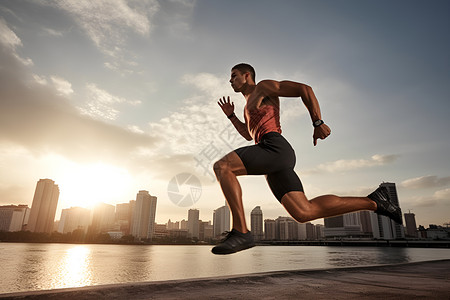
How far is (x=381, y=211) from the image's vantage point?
3139 mm

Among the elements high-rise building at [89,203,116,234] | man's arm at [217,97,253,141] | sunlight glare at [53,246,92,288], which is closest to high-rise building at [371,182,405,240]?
sunlight glare at [53,246,92,288]

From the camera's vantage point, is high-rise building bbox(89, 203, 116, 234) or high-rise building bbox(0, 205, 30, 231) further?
high-rise building bbox(89, 203, 116, 234)

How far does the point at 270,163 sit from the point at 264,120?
Result: 1.73ft

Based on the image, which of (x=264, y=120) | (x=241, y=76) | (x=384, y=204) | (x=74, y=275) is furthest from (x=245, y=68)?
(x=74, y=275)

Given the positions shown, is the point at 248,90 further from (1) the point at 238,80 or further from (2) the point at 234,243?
(2) the point at 234,243

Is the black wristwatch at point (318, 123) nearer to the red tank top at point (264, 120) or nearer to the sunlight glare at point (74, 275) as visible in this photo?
the red tank top at point (264, 120)

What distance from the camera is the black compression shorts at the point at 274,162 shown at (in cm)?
250

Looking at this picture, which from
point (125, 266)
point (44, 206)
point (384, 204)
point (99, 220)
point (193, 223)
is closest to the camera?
point (384, 204)

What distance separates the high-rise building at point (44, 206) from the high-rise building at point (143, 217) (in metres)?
48.1

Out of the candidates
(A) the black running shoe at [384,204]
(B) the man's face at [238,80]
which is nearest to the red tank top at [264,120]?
(B) the man's face at [238,80]

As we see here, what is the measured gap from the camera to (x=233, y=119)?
12.2 feet

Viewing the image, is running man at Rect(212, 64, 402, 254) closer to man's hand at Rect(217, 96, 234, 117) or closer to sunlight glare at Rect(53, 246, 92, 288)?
man's hand at Rect(217, 96, 234, 117)

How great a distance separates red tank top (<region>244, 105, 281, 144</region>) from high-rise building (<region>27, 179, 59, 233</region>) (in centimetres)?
18534

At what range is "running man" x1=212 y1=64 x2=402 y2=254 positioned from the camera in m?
2.46
